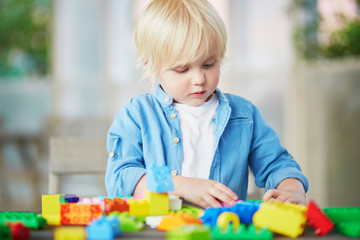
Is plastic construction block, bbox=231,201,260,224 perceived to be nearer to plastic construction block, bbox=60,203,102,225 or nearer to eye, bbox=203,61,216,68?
plastic construction block, bbox=60,203,102,225

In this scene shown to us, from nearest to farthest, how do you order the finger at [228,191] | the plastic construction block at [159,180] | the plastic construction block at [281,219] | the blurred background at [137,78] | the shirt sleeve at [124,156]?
the plastic construction block at [281,219]
the plastic construction block at [159,180]
the finger at [228,191]
the shirt sleeve at [124,156]
the blurred background at [137,78]

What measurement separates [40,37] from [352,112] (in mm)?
3928

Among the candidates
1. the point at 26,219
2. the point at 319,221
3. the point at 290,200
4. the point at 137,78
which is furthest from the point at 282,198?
the point at 137,78

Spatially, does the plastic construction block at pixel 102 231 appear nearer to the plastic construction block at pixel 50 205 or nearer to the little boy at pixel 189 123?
the plastic construction block at pixel 50 205

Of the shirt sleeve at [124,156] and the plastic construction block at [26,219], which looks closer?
the plastic construction block at [26,219]

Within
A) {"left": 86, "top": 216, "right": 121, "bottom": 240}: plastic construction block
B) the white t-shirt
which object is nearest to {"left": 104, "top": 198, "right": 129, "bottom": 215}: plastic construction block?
{"left": 86, "top": 216, "right": 121, "bottom": 240}: plastic construction block

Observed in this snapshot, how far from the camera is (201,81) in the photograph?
1.08 m

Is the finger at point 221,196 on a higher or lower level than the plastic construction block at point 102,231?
lower

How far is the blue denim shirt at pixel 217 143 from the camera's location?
115 centimetres

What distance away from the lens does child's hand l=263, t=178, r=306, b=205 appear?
93cm

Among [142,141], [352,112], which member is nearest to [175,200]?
[142,141]

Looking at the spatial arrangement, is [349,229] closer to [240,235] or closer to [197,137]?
[240,235]

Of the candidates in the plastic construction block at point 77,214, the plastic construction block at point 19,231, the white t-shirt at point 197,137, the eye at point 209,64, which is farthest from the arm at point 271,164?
the plastic construction block at point 19,231

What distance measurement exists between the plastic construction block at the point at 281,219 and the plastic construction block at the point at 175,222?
0.09 m
